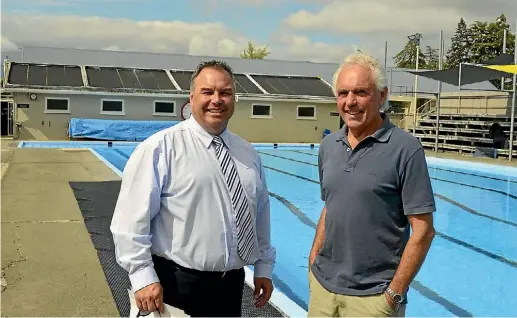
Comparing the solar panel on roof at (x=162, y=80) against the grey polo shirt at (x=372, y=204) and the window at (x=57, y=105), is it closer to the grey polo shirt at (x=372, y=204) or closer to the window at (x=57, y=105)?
the window at (x=57, y=105)

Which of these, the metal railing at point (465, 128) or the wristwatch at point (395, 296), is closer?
the wristwatch at point (395, 296)

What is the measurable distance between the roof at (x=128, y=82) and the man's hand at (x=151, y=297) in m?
18.9

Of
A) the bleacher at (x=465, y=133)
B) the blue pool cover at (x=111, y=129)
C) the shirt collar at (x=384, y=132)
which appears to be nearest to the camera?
the shirt collar at (x=384, y=132)

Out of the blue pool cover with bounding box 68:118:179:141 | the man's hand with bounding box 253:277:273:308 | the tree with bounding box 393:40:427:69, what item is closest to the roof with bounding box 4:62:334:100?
the blue pool cover with bounding box 68:118:179:141

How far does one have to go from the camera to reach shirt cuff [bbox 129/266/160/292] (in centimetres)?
190

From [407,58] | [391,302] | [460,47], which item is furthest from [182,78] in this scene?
[460,47]

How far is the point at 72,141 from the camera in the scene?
1905cm

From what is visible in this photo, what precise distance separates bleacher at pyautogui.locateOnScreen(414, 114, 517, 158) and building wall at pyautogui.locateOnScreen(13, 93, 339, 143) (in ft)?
15.2

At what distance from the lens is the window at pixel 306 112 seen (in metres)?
23.4

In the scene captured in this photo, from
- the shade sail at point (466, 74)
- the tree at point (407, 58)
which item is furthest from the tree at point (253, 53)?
the shade sail at point (466, 74)

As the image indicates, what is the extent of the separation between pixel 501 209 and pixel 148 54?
2443cm

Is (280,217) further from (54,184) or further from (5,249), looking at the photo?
(5,249)

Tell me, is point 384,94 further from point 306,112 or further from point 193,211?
point 306,112

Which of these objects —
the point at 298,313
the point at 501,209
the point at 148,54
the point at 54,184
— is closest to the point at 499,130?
the point at 501,209
